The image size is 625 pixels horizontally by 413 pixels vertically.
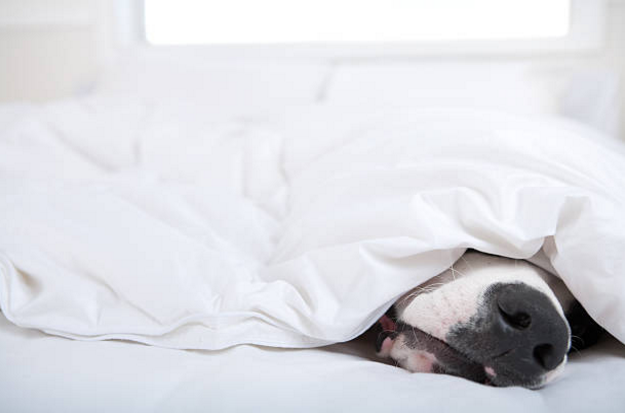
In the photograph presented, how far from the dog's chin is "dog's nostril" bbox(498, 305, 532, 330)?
0.16ft

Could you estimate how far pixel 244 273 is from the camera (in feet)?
2.21

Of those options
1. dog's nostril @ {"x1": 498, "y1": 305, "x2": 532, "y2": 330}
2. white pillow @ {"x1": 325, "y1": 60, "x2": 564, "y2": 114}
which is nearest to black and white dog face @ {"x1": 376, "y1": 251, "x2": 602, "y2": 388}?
dog's nostril @ {"x1": 498, "y1": 305, "x2": 532, "y2": 330}

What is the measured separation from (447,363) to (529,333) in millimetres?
107

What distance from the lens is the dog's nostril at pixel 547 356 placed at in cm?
53

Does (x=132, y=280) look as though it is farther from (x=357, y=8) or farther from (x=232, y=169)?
(x=357, y=8)

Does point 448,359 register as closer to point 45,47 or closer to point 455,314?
point 455,314

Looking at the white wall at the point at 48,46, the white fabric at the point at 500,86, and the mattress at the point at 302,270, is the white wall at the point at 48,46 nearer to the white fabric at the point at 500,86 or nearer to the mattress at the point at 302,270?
the white fabric at the point at 500,86

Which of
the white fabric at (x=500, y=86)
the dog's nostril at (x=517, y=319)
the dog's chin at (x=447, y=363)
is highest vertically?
the white fabric at (x=500, y=86)

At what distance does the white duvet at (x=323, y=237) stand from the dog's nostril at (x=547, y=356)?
11 cm

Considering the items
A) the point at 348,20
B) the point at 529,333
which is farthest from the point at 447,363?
the point at 348,20

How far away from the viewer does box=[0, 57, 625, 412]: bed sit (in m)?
0.48

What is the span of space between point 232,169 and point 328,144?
0.79 ft

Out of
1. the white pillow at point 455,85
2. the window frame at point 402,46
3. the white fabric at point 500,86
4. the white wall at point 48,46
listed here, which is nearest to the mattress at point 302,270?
the white pillow at point 455,85

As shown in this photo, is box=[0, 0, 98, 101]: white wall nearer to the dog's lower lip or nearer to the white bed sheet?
the white bed sheet
